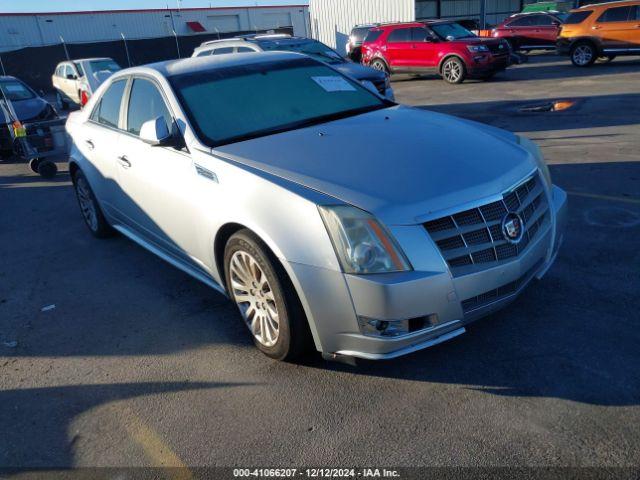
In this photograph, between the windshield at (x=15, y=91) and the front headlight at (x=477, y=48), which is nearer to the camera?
the windshield at (x=15, y=91)

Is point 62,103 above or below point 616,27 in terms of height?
below

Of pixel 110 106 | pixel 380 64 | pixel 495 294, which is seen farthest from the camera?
pixel 380 64

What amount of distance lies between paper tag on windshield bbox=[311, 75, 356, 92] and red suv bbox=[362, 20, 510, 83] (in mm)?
12053

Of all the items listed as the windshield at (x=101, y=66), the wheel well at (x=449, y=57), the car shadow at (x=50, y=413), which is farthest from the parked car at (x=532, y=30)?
the car shadow at (x=50, y=413)

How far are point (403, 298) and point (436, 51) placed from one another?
606 inches

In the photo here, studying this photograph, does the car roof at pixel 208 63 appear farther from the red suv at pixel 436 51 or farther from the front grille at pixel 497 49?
the front grille at pixel 497 49

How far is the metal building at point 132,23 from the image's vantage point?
34031 mm

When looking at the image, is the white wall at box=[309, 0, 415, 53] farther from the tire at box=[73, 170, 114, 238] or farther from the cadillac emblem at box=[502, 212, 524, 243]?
the cadillac emblem at box=[502, 212, 524, 243]

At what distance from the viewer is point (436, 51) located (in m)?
16.6

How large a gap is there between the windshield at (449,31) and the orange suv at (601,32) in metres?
3.30

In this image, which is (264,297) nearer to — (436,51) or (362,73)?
(362,73)

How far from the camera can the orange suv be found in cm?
1633

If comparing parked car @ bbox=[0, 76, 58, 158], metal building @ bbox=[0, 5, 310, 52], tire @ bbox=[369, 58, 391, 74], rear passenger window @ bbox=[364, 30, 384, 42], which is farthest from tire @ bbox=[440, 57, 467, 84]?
metal building @ bbox=[0, 5, 310, 52]

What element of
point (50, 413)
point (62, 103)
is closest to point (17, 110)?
point (50, 413)
